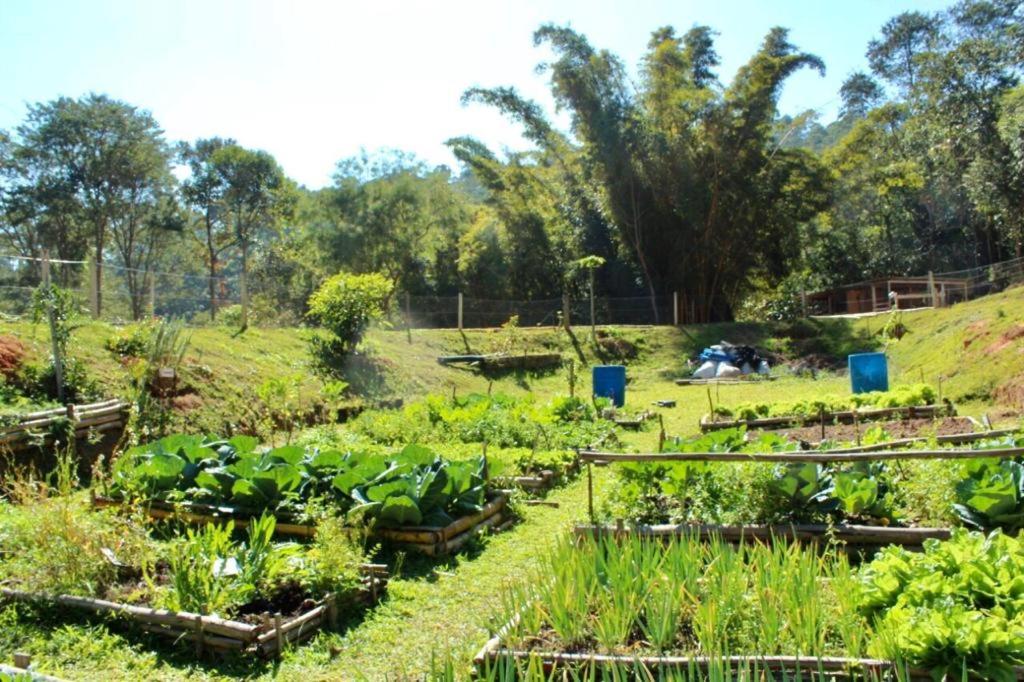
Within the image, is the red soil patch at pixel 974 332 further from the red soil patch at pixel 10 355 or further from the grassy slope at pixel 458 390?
the red soil patch at pixel 10 355

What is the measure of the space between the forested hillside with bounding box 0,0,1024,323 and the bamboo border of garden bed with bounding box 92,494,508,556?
10.7m

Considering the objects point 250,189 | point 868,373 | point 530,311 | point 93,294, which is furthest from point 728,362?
point 250,189

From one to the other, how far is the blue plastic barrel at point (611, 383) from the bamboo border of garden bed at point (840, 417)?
2.70 meters

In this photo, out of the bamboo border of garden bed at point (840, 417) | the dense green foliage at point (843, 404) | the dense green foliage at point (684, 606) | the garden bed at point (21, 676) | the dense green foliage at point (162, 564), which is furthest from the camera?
the dense green foliage at point (843, 404)

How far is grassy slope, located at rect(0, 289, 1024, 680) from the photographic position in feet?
14.1

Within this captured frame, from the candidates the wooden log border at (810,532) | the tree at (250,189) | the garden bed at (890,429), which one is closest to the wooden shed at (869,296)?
the garden bed at (890,429)

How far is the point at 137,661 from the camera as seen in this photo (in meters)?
4.28

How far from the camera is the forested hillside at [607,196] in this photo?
2434 centimetres

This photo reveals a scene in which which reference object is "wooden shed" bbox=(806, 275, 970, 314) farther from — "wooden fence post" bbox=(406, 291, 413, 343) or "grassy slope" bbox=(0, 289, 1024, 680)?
"wooden fence post" bbox=(406, 291, 413, 343)

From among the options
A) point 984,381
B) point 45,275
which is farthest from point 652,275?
point 45,275

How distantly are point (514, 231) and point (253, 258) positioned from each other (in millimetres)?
15105

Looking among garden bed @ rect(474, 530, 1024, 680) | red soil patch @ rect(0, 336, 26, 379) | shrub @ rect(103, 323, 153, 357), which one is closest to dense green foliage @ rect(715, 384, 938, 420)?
garden bed @ rect(474, 530, 1024, 680)

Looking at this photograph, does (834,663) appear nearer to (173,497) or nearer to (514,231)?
(173,497)

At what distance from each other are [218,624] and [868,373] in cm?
1222
